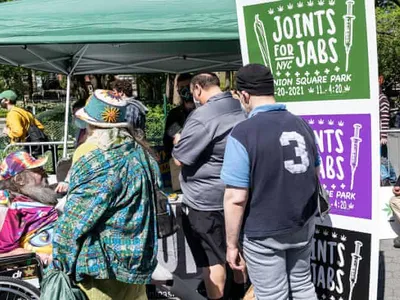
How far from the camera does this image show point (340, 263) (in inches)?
132

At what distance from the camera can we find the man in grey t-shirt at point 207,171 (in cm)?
356

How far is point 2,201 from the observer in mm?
3717

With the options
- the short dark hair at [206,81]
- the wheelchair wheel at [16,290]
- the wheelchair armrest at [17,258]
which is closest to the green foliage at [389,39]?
the short dark hair at [206,81]

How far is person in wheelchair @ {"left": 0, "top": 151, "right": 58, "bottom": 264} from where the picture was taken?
3.70 m

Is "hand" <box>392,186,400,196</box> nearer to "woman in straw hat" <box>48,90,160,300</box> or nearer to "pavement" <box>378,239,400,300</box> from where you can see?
"pavement" <box>378,239,400,300</box>

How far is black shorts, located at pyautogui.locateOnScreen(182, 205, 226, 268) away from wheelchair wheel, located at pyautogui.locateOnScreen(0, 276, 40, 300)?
3.64 feet

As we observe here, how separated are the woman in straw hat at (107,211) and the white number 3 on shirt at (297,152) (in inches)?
28.1

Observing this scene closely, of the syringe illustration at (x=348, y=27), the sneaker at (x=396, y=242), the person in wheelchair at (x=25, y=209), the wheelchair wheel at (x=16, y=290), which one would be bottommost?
the sneaker at (x=396, y=242)

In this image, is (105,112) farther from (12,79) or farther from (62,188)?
(12,79)

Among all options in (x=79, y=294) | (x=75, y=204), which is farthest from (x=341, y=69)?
(x=79, y=294)

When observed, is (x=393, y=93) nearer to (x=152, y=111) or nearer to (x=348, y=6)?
(x=152, y=111)

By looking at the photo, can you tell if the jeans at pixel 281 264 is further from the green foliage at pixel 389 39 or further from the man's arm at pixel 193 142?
the green foliage at pixel 389 39

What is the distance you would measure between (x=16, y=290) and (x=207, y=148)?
1.53 metres

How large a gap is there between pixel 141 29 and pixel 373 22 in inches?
73.4
